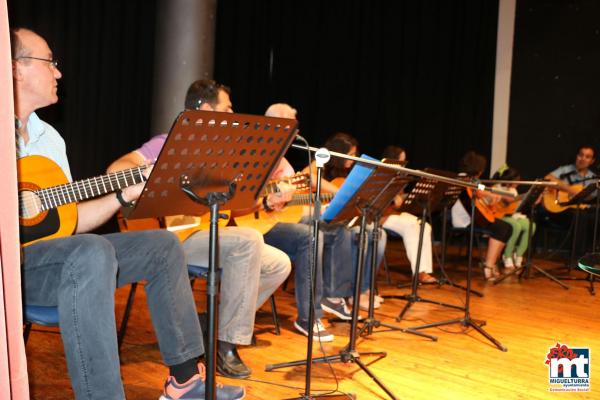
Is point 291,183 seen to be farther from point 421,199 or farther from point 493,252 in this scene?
point 493,252

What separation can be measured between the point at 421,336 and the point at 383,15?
4.94m

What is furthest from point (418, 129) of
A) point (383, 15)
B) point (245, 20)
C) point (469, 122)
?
point (245, 20)

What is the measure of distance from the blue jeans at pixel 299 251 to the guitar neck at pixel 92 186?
4.44 ft

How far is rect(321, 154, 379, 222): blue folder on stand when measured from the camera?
8.78ft

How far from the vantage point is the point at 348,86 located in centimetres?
756

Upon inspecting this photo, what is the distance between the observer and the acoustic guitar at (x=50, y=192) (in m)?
2.16

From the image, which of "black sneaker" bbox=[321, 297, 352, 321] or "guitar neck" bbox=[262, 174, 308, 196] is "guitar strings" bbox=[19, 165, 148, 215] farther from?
"black sneaker" bbox=[321, 297, 352, 321]

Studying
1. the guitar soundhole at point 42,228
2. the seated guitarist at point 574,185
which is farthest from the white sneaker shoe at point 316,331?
the seated guitarist at point 574,185

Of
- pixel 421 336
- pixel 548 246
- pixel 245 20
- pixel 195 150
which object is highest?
pixel 245 20

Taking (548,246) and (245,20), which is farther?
(548,246)

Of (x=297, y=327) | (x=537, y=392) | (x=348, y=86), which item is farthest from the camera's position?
(x=348, y=86)

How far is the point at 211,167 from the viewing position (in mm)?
1938

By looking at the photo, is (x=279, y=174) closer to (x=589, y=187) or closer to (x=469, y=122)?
(x=589, y=187)

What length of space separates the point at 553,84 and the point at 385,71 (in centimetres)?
195
